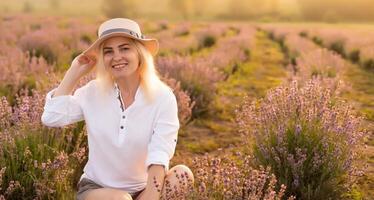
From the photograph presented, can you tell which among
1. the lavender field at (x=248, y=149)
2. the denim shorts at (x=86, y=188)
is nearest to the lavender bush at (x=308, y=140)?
the lavender field at (x=248, y=149)

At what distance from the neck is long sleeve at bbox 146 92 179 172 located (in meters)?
0.23

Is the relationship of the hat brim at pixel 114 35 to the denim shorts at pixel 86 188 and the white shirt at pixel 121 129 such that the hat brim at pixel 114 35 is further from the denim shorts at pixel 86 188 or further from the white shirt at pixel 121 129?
the denim shorts at pixel 86 188

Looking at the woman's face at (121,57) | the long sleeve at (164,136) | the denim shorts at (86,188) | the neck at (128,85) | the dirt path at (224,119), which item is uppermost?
the woman's face at (121,57)

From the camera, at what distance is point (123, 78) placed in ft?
10.3

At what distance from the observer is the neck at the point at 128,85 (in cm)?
316

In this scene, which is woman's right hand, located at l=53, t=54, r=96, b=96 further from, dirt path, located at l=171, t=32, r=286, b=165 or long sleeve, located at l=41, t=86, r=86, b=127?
dirt path, located at l=171, t=32, r=286, b=165

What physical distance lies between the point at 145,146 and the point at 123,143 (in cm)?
14

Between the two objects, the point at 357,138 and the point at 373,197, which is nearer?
the point at 357,138

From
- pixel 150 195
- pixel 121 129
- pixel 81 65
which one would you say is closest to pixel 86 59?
pixel 81 65

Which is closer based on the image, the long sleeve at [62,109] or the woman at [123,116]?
the woman at [123,116]

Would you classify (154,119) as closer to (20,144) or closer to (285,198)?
(20,144)

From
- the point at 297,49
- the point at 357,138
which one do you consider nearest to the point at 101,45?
the point at 357,138

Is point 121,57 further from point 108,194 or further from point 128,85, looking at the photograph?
point 108,194

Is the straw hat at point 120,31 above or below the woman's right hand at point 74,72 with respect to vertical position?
above
